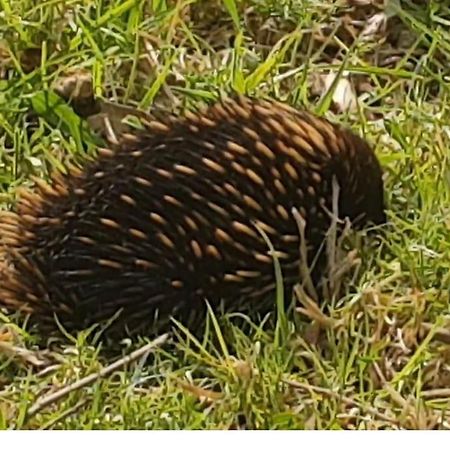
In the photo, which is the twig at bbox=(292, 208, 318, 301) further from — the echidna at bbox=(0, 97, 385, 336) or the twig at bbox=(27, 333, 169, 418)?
the twig at bbox=(27, 333, 169, 418)

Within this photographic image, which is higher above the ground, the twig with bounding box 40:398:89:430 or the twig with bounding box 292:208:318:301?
the twig with bounding box 292:208:318:301

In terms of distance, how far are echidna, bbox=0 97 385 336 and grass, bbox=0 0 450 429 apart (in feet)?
0.09

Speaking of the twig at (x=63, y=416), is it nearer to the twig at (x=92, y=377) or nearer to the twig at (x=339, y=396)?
the twig at (x=92, y=377)

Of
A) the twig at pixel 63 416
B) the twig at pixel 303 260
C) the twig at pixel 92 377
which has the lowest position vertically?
the twig at pixel 63 416

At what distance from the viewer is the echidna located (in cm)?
117

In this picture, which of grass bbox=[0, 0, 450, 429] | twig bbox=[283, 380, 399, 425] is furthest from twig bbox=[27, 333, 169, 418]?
Result: twig bbox=[283, 380, 399, 425]

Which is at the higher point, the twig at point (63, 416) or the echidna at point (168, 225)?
the echidna at point (168, 225)

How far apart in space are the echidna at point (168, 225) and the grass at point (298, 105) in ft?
0.09

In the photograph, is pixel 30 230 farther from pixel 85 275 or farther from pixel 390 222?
pixel 390 222

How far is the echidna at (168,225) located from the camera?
117 cm

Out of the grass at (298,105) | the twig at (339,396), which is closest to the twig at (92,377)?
the grass at (298,105)

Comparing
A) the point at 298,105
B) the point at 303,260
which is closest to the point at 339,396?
the point at 303,260

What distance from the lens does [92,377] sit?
3.75 feet

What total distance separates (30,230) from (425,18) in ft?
1.42
